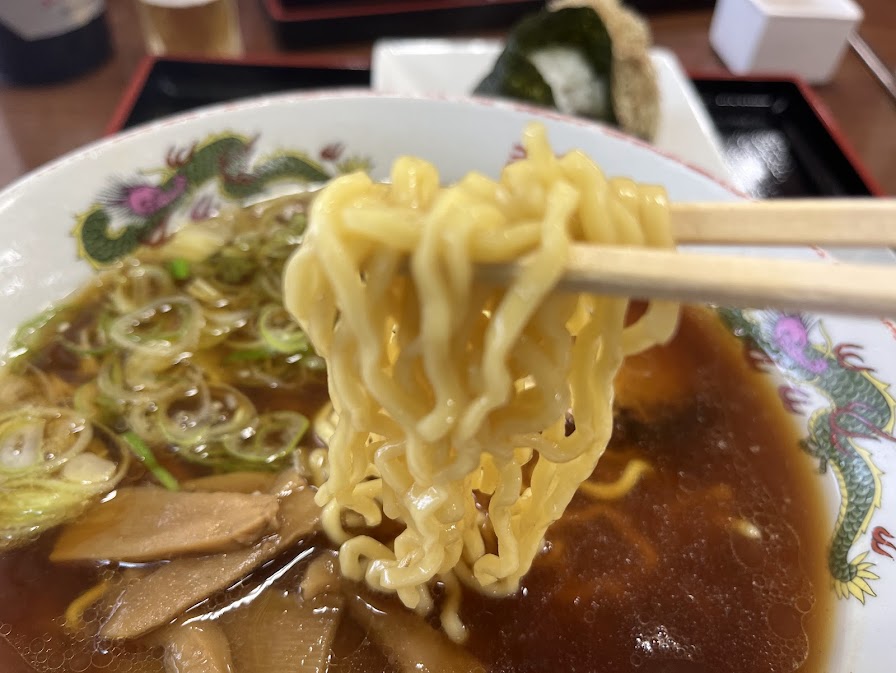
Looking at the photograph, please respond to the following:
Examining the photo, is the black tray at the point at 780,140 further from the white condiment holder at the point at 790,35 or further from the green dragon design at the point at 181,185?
the green dragon design at the point at 181,185

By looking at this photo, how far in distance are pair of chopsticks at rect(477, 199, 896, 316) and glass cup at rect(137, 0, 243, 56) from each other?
2381 millimetres

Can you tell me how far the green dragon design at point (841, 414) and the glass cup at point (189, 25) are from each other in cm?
229

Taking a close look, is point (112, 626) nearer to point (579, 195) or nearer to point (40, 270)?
point (40, 270)

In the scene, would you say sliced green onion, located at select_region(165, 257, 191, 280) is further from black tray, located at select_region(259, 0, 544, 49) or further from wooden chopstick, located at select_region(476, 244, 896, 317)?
black tray, located at select_region(259, 0, 544, 49)

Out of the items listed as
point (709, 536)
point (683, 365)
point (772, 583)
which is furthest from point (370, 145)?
point (772, 583)

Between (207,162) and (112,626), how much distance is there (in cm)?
118

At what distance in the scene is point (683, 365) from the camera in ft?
5.38

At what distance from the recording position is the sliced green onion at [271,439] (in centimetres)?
140

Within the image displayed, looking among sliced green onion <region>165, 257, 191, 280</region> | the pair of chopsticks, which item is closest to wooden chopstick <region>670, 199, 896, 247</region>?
the pair of chopsticks

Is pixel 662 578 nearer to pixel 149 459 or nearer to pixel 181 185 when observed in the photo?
pixel 149 459

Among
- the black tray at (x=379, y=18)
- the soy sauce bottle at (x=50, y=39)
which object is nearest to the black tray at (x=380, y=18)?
the black tray at (x=379, y=18)

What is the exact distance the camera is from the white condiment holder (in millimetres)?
2664

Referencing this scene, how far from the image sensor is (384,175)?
196 centimetres

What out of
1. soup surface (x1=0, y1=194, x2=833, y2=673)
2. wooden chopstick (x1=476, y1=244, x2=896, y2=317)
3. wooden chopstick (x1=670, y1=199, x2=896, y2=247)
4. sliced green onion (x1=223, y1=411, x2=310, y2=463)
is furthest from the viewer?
sliced green onion (x1=223, y1=411, x2=310, y2=463)
